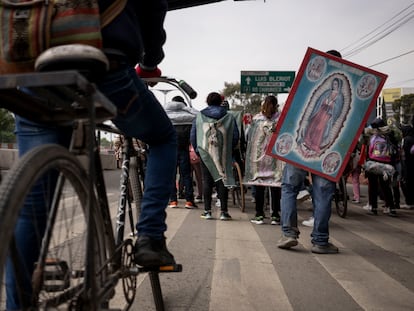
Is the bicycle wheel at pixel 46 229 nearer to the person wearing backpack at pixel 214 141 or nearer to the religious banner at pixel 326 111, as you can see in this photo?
the religious banner at pixel 326 111

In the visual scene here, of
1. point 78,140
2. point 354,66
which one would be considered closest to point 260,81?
point 354,66

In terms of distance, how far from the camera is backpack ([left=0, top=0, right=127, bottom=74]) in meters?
1.31

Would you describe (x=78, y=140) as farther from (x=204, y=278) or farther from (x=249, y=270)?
(x=249, y=270)

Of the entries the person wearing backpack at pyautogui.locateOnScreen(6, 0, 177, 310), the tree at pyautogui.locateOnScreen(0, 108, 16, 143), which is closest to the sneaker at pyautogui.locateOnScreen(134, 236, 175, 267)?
the person wearing backpack at pyautogui.locateOnScreen(6, 0, 177, 310)

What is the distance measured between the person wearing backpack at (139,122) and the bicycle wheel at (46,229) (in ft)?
0.07

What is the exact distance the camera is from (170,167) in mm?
2107

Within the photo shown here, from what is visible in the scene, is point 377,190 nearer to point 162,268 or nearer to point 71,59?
point 162,268

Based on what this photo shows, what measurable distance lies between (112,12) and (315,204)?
141 inches

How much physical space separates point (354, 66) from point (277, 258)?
2.23 meters

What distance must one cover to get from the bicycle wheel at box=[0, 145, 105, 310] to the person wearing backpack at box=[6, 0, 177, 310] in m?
0.02

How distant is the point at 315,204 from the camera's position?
4.57 metres

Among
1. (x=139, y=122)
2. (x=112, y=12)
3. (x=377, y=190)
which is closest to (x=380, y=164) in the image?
(x=377, y=190)

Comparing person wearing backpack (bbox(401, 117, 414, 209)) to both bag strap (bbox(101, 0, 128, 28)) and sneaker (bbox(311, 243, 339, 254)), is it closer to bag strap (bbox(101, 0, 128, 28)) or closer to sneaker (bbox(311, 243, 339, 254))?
sneaker (bbox(311, 243, 339, 254))

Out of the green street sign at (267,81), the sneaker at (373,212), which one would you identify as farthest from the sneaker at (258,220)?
the green street sign at (267,81)
